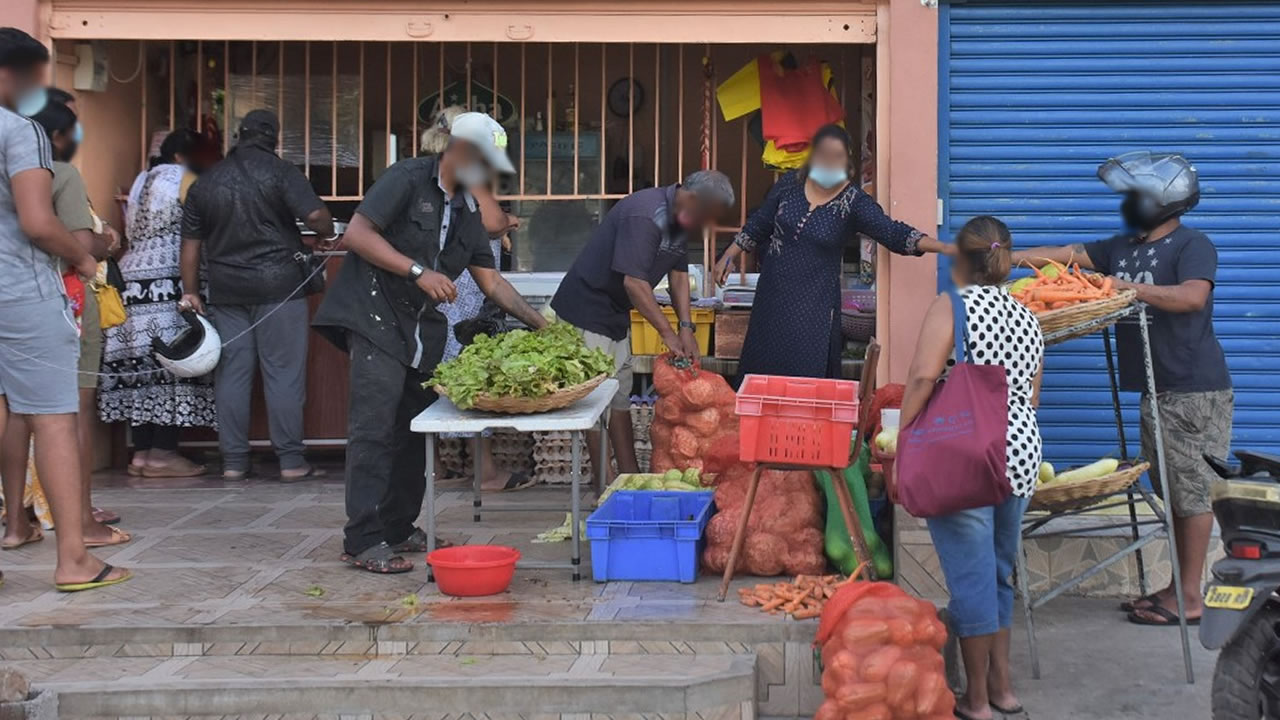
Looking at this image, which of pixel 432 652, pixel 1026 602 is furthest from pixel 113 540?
pixel 1026 602

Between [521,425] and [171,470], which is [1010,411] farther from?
[171,470]

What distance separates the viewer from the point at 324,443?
30.6 ft

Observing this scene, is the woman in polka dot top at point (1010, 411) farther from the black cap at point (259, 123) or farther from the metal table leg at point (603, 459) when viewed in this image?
the black cap at point (259, 123)

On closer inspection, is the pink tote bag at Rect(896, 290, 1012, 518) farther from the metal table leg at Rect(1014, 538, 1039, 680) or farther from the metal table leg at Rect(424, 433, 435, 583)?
the metal table leg at Rect(424, 433, 435, 583)

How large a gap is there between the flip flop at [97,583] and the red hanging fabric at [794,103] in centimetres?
463

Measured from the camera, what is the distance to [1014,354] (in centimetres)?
530

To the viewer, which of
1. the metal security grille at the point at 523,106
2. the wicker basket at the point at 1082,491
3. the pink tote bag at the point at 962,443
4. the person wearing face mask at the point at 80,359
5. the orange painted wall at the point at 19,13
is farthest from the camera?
the metal security grille at the point at 523,106

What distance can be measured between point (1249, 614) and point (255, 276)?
5905 millimetres

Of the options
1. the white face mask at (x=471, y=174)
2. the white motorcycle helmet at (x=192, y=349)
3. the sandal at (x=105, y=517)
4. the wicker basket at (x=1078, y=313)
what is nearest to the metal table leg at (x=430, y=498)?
the white face mask at (x=471, y=174)

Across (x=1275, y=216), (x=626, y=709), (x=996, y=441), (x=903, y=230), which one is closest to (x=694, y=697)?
(x=626, y=709)

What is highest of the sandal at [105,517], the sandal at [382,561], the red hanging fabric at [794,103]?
the red hanging fabric at [794,103]

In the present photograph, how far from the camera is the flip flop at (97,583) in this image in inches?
244

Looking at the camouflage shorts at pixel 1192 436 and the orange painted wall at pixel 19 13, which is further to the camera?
the orange painted wall at pixel 19 13

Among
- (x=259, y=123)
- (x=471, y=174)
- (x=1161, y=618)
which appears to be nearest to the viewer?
(x=471, y=174)
